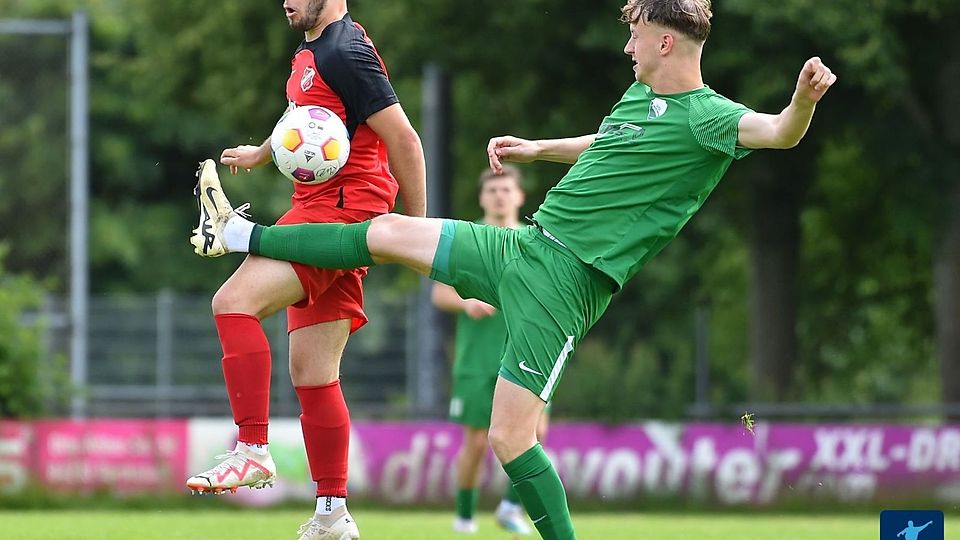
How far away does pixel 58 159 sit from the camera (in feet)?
77.5

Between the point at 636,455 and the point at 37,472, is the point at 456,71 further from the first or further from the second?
the point at 37,472

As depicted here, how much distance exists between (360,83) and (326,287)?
35.1 inches

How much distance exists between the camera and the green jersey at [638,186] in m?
6.47

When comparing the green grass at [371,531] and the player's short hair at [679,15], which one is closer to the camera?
the player's short hair at [679,15]

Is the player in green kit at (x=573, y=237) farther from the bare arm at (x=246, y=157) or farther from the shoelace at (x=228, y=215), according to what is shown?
the bare arm at (x=246, y=157)

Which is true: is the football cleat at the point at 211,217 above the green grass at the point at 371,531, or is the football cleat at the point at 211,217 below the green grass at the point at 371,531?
above

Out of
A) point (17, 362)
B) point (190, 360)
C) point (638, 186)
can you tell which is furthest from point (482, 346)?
point (190, 360)

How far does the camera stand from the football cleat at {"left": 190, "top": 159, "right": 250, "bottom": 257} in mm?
6801

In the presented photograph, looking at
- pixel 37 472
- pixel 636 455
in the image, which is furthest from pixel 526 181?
pixel 37 472

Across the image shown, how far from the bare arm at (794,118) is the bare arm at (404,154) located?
1.50 m

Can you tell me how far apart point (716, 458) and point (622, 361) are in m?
2.21

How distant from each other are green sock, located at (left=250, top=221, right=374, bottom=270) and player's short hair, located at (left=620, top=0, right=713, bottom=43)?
1427mm

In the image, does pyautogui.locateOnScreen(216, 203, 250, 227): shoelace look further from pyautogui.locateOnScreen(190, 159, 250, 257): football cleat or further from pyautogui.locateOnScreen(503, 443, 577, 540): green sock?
pyautogui.locateOnScreen(503, 443, 577, 540): green sock

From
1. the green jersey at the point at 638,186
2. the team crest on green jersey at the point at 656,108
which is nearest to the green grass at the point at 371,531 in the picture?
the green jersey at the point at 638,186
